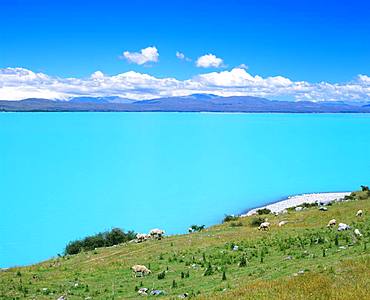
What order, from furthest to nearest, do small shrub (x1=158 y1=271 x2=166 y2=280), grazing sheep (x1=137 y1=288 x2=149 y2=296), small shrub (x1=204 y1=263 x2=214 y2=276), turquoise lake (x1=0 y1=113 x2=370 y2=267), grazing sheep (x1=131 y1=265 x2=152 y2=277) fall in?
1. turquoise lake (x1=0 y1=113 x2=370 y2=267)
2. grazing sheep (x1=131 y1=265 x2=152 y2=277)
3. small shrub (x1=158 y1=271 x2=166 y2=280)
4. small shrub (x1=204 y1=263 x2=214 y2=276)
5. grazing sheep (x1=137 y1=288 x2=149 y2=296)

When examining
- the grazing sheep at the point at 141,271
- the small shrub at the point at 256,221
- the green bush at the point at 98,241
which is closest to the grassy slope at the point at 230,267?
the grazing sheep at the point at 141,271

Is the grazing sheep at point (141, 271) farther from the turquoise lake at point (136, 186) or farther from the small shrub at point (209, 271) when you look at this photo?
the turquoise lake at point (136, 186)

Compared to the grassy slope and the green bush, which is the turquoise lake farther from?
the grassy slope

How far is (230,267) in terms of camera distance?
69.5 ft

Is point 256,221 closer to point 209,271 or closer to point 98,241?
point 98,241

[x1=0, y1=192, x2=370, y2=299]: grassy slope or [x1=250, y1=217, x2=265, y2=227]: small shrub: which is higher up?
[x1=0, y1=192, x2=370, y2=299]: grassy slope

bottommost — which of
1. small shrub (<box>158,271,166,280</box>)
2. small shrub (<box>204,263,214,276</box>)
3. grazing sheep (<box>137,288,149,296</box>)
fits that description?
small shrub (<box>158,271,166,280</box>)

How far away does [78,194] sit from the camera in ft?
324

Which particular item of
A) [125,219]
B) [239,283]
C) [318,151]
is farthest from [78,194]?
[318,151]

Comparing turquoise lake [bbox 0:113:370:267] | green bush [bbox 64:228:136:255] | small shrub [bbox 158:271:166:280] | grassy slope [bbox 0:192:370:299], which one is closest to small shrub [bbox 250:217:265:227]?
grassy slope [bbox 0:192:370:299]

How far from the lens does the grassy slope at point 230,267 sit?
13.7 m

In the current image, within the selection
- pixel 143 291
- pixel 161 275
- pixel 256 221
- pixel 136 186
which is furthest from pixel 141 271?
pixel 136 186

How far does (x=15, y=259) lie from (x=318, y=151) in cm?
15922

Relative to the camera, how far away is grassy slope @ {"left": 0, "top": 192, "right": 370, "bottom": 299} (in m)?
13.7
